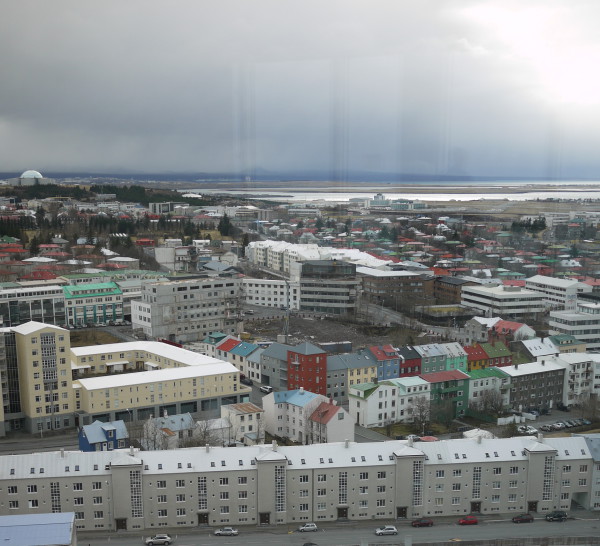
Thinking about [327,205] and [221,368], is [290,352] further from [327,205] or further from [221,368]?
[327,205]

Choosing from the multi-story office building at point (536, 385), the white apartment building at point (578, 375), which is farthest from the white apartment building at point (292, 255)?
the multi-story office building at point (536, 385)

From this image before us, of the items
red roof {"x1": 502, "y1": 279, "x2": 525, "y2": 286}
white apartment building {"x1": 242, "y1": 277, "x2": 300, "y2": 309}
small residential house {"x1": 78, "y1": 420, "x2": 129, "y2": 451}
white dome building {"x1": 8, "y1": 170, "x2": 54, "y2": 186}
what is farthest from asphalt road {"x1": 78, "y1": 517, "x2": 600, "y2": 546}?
white dome building {"x1": 8, "y1": 170, "x2": 54, "y2": 186}

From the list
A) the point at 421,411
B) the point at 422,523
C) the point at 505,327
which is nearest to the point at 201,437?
the point at 422,523

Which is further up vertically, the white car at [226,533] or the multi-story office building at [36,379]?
the multi-story office building at [36,379]

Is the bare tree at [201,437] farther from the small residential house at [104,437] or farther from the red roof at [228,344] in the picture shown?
the red roof at [228,344]

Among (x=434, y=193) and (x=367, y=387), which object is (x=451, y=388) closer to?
(x=367, y=387)

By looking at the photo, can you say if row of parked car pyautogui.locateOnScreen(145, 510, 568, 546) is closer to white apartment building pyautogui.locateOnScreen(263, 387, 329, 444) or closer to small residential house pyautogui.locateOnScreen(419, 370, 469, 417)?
white apartment building pyautogui.locateOnScreen(263, 387, 329, 444)

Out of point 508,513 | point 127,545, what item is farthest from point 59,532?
point 508,513
